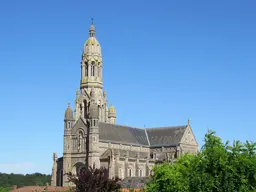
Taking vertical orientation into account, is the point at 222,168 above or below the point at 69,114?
below

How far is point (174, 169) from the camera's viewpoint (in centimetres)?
7175

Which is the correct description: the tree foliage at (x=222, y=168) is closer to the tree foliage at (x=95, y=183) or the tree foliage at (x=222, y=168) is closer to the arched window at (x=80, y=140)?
the tree foliage at (x=95, y=183)

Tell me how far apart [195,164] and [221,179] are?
416cm

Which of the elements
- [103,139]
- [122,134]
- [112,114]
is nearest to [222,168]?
[103,139]

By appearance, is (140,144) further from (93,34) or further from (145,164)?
(93,34)

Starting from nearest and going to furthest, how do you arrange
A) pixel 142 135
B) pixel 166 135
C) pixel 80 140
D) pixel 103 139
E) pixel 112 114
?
pixel 103 139, pixel 80 140, pixel 166 135, pixel 142 135, pixel 112 114

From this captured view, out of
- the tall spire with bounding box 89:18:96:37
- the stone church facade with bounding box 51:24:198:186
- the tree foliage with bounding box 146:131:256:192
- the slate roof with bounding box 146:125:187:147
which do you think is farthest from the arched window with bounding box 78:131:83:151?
the tree foliage with bounding box 146:131:256:192

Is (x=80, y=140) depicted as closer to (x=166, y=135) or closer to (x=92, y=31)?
(x=166, y=135)

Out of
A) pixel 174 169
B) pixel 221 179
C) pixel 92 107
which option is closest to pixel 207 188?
pixel 221 179

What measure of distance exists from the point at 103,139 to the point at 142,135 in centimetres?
1565

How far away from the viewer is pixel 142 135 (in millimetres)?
133750

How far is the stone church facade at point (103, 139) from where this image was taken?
11850 centimetres

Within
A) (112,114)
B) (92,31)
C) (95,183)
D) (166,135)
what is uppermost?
(92,31)

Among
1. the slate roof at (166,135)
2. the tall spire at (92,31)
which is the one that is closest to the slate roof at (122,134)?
the slate roof at (166,135)
